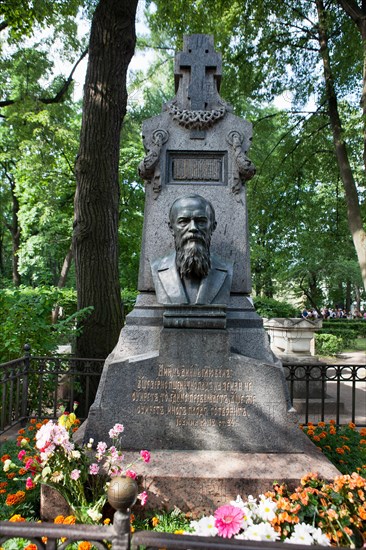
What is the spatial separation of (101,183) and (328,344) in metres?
14.5

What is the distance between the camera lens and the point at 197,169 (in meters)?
4.62

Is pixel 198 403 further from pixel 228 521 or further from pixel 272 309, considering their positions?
pixel 272 309

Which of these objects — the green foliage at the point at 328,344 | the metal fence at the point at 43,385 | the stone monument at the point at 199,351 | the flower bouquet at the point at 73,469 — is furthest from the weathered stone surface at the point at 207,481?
the green foliage at the point at 328,344

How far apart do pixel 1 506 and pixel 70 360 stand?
313 cm

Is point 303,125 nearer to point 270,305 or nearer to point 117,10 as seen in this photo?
→ point 117,10

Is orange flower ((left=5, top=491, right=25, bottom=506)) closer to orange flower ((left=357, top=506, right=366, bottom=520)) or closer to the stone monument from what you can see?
the stone monument

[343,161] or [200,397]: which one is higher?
[343,161]

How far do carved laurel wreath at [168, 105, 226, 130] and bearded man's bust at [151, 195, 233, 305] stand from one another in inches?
39.7

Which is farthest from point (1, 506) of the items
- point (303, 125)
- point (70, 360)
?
point (303, 125)

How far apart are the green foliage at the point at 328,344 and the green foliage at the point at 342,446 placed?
44.1 ft

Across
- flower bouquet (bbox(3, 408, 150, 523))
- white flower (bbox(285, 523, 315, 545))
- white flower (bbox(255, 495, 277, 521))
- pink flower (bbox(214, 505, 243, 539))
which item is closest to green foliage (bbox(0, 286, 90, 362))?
flower bouquet (bbox(3, 408, 150, 523))

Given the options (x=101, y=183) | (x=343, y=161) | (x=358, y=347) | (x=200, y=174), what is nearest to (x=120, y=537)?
(x=200, y=174)

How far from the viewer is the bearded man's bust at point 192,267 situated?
3.91 metres

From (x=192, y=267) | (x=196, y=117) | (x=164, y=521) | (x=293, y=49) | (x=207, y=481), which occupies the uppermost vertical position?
(x=293, y=49)
